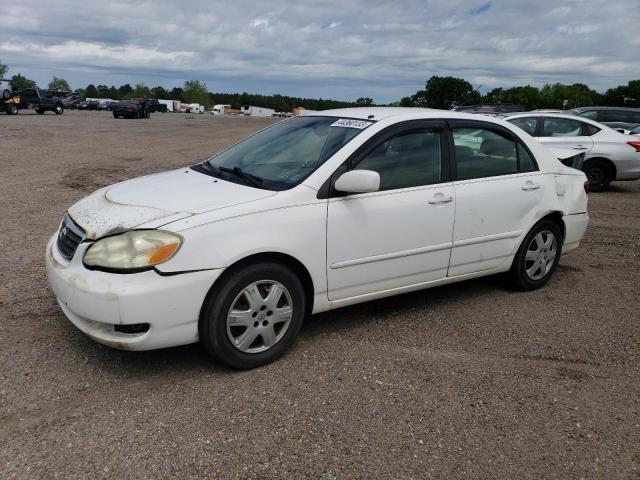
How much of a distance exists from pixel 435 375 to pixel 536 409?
0.63 m

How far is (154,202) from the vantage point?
3670 mm

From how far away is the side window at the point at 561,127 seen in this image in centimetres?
1161

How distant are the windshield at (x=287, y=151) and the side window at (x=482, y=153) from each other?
2.91 feet

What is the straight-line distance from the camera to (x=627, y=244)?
7.30 meters

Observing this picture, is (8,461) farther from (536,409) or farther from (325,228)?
(536,409)

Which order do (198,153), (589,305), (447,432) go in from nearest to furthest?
1. (447,432)
2. (589,305)
3. (198,153)

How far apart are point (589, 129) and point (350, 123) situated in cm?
920

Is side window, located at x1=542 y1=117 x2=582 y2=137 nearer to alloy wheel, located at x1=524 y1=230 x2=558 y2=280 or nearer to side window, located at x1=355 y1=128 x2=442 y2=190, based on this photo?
alloy wheel, located at x1=524 y1=230 x2=558 y2=280

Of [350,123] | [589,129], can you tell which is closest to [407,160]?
[350,123]

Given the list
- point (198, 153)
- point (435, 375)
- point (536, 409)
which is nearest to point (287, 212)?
point (435, 375)

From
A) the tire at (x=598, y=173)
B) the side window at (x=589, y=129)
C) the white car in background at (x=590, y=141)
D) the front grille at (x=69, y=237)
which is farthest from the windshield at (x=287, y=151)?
the tire at (x=598, y=173)

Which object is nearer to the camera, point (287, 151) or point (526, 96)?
point (287, 151)

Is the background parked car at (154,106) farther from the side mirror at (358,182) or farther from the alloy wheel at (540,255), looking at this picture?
the side mirror at (358,182)

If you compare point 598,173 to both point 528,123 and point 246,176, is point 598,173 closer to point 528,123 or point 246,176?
point 528,123
